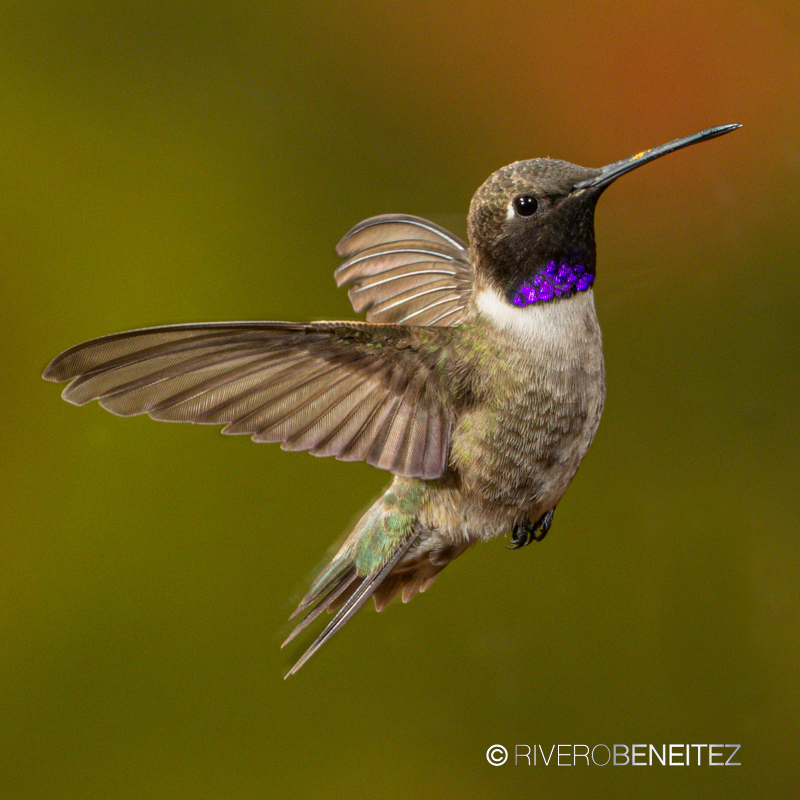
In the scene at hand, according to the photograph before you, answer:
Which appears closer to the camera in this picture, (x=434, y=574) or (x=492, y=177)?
(x=492, y=177)

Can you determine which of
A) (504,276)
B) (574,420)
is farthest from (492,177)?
(574,420)

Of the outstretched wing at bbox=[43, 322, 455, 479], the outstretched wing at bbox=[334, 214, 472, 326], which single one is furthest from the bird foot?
the outstretched wing at bbox=[334, 214, 472, 326]

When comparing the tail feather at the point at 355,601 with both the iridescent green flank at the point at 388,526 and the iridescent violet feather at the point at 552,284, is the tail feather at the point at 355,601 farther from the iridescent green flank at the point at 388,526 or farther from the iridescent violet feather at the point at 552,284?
the iridescent violet feather at the point at 552,284

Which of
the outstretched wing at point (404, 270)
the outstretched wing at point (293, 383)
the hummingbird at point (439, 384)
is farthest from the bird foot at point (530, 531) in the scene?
the outstretched wing at point (404, 270)

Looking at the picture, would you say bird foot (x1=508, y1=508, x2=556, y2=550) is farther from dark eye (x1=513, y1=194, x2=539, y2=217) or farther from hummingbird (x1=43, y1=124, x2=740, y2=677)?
dark eye (x1=513, y1=194, x2=539, y2=217)

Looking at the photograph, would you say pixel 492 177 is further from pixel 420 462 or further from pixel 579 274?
pixel 420 462

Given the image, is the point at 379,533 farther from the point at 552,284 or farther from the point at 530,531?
the point at 552,284

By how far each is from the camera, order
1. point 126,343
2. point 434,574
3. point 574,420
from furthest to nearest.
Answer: point 434,574 < point 574,420 < point 126,343
